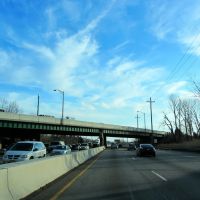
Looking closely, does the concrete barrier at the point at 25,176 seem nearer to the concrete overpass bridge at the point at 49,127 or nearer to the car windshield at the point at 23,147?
the car windshield at the point at 23,147

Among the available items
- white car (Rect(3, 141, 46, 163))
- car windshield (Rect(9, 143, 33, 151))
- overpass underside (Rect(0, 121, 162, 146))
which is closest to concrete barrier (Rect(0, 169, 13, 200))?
white car (Rect(3, 141, 46, 163))

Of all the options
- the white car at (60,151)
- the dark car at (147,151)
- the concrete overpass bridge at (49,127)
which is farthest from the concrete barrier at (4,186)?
the concrete overpass bridge at (49,127)

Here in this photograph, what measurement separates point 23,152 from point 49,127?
194 ft

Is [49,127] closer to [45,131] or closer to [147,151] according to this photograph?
[45,131]

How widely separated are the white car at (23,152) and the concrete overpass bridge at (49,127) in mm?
42663

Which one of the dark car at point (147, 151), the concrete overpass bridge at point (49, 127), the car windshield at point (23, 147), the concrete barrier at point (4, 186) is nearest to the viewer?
the concrete barrier at point (4, 186)

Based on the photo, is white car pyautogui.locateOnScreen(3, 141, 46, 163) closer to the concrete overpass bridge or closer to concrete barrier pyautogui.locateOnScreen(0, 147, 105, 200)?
concrete barrier pyautogui.locateOnScreen(0, 147, 105, 200)

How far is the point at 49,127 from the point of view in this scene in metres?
85.4

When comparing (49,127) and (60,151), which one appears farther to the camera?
(49,127)

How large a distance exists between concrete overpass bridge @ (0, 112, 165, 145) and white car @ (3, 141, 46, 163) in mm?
42663

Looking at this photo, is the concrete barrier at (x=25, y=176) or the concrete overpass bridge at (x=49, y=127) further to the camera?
the concrete overpass bridge at (x=49, y=127)

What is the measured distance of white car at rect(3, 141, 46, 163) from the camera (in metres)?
26.1

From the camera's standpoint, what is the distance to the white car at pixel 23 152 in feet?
85.5

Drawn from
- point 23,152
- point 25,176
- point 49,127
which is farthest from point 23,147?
point 49,127
